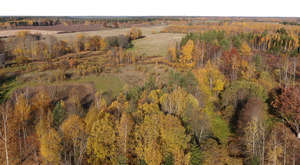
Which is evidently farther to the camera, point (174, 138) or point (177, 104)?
point (177, 104)

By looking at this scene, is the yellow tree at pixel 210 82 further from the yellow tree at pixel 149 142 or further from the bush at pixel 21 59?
the bush at pixel 21 59

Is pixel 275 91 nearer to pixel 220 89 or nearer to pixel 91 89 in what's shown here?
pixel 220 89

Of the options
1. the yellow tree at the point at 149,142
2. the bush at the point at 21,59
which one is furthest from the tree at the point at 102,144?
the bush at the point at 21,59

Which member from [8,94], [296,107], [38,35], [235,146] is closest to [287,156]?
[235,146]

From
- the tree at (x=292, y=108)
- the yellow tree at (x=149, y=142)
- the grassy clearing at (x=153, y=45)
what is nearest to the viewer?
the yellow tree at (x=149, y=142)

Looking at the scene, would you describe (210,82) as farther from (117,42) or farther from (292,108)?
(117,42)

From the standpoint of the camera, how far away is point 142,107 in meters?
36.7

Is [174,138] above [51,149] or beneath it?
above

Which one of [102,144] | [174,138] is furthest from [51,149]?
[174,138]

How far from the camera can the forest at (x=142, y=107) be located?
2645cm

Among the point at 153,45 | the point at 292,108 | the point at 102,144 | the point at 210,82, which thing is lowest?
the point at 102,144

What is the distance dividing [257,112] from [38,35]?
96.8 metres

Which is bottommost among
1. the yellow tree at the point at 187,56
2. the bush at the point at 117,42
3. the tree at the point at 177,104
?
the tree at the point at 177,104

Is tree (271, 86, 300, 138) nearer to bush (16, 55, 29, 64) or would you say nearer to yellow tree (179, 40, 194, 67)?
yellow tree (179, 40, 194, 67)
